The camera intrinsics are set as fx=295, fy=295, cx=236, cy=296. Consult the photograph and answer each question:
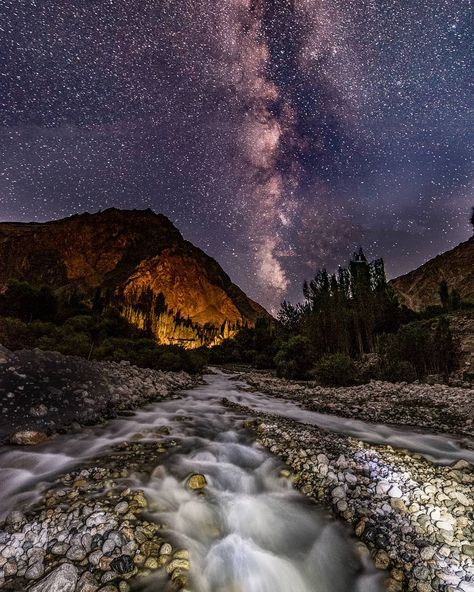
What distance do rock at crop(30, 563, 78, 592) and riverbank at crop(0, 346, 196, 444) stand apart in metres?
3.90

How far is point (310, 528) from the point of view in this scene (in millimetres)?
3734

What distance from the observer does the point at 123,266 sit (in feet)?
384

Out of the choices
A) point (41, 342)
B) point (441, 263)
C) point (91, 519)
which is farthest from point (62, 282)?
point (441, 263)

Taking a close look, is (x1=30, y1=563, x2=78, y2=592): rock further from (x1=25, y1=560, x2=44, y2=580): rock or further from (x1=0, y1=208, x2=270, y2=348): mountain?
(x1=0, y1=208, x2=270, y2=348): mountain

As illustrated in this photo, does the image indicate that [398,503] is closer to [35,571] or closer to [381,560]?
[381,560]

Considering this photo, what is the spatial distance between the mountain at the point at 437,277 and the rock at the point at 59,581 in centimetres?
9410

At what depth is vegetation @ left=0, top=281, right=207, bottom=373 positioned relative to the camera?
16.8m

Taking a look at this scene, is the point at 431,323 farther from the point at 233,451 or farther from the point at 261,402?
the point at 233,451

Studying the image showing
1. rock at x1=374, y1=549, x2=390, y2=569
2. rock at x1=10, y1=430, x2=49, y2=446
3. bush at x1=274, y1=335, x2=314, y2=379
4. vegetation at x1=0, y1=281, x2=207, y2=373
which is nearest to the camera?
rock at x1=374, y1=549, x2=390, y2=569

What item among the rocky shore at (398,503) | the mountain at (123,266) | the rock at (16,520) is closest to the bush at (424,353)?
the rocky shore at (398,503)

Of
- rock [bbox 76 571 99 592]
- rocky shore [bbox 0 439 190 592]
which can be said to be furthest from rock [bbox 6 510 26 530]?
rock [bbox 76 571 99 592]

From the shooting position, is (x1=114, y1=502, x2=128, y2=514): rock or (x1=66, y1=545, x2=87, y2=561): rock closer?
(x1=66, y1=545, x2=87, y2=561): rock

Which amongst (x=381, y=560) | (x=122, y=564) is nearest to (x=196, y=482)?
(x=122, y=564)

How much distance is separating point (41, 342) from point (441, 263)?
112 m
